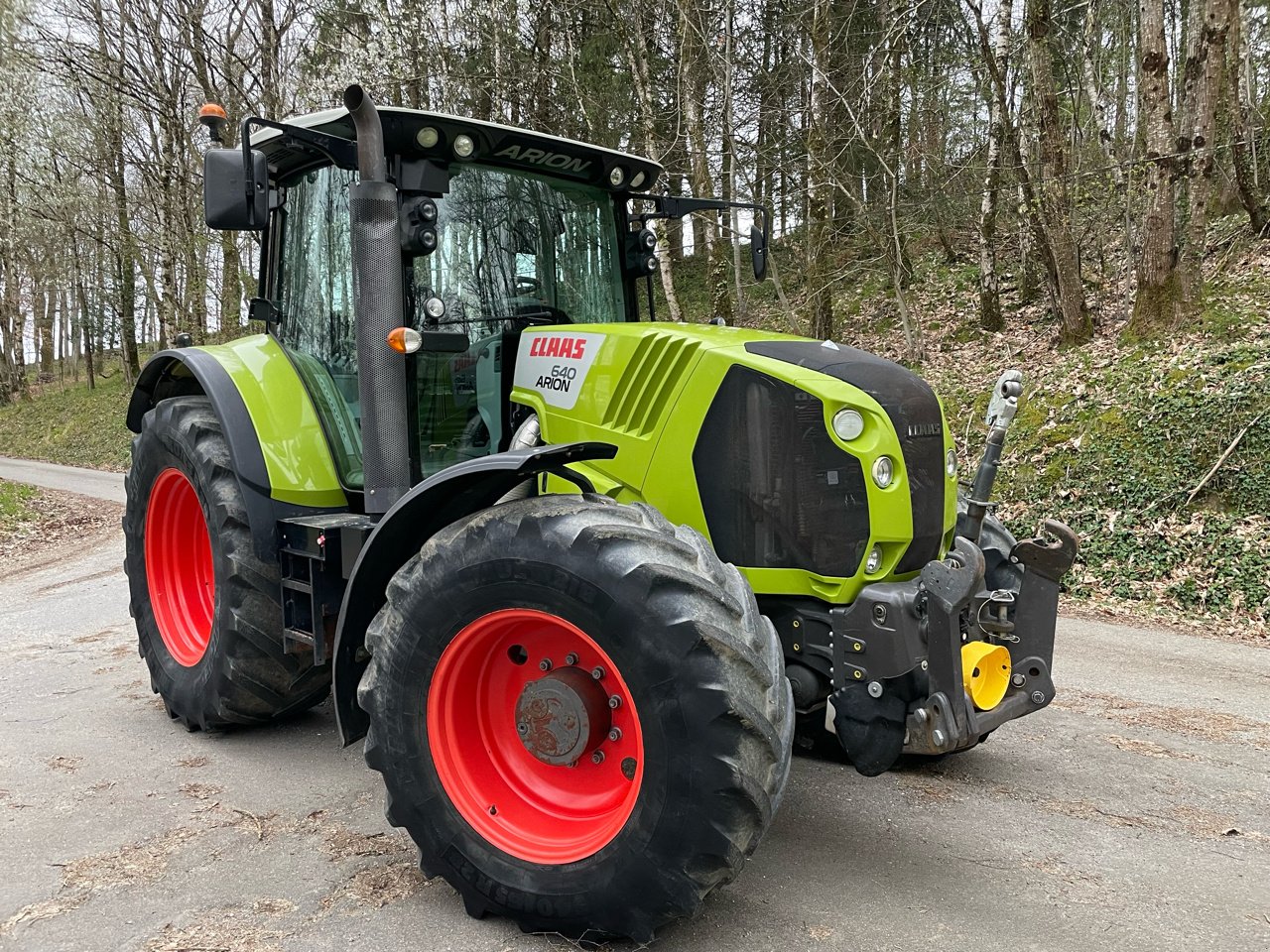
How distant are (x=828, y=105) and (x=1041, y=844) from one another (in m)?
12.1

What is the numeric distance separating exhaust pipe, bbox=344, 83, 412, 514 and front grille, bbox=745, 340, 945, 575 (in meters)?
1.27

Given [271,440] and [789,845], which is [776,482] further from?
[271,440]

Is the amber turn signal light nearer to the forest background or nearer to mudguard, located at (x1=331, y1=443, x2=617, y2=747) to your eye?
mudguard, located at (x1=331, y1=443, x2=617, y2=747)

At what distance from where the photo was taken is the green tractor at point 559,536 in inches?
96.5

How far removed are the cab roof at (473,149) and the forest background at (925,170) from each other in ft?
16.7

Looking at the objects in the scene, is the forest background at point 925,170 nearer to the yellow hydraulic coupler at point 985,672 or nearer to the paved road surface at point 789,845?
the paved road surface at point 789,845

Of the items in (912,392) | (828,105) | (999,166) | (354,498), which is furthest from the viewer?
(828,105)

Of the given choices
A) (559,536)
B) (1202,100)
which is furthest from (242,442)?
(1202,100)

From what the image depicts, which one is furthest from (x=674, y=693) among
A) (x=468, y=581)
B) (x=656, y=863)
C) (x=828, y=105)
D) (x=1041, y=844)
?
(x=828, y=105)

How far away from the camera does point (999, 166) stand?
1188 cm

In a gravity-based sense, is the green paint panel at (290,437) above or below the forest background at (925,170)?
below

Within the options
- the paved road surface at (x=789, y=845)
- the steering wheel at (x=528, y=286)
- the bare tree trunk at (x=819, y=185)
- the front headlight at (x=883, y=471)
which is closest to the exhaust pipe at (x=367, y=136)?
the steering wheel at (x=528, y=286)

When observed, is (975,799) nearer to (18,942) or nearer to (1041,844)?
(1041,844)

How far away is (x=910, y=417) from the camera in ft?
9.96
